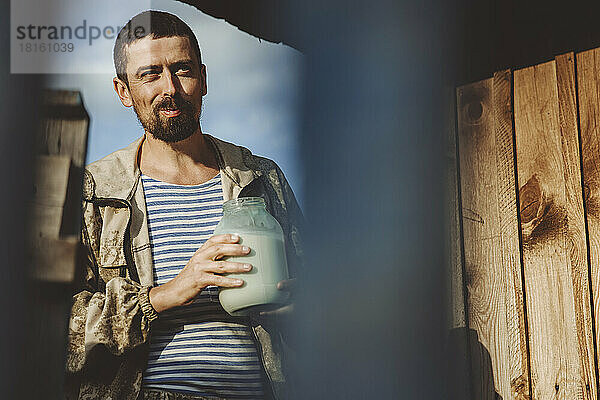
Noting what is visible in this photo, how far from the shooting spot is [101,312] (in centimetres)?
145

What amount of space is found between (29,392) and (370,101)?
0.96 meters

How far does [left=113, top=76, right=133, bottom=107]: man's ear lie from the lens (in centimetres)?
152

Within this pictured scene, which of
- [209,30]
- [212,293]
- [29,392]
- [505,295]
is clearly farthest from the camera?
[505,295]

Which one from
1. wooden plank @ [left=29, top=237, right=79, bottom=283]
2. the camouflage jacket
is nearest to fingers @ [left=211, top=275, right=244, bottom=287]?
the camouflage jacket

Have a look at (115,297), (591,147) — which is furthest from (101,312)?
(591,147)

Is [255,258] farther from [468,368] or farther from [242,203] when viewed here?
[468,368]

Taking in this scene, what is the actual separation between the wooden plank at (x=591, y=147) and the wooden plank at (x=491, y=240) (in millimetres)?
163

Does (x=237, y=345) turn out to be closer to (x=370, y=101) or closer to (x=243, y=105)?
(x=243, y=105)

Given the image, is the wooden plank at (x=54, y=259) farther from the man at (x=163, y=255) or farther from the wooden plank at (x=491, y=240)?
the wooden plank at (x=491, y=240)

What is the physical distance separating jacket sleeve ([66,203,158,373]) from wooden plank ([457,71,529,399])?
0.78 meters

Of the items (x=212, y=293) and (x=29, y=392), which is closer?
(x=29, y=392)

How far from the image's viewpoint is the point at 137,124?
5.04 feet

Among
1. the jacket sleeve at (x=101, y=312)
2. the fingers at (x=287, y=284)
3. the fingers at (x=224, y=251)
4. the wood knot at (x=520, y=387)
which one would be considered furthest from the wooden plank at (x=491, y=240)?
the jacket sleeve at (x=101, y=312)

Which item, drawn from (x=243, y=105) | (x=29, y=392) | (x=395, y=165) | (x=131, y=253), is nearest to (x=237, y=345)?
(x=131, y=253)
